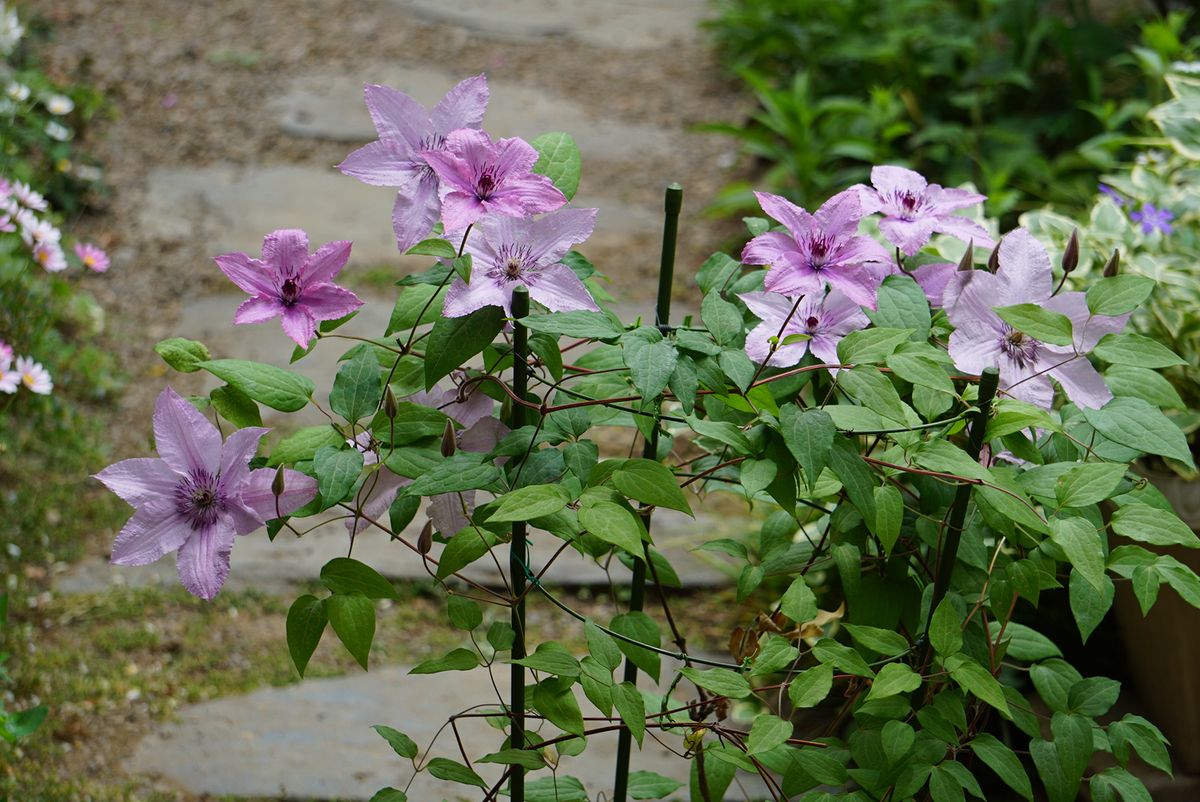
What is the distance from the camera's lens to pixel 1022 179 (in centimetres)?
328

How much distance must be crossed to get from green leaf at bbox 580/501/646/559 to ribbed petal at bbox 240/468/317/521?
241mm

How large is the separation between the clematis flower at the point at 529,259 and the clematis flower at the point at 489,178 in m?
0.02

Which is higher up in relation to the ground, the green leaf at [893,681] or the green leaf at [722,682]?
the green leaf at [893,681]

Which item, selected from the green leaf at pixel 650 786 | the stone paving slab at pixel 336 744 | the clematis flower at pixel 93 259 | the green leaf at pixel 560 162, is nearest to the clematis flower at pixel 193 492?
the green leaf at pixel 560 162

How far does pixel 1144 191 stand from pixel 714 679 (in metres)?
1.66

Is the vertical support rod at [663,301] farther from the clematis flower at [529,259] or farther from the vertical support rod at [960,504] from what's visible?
the vertical support rod at [960,504]

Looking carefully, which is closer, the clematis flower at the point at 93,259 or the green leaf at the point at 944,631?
the green leaf at the point at 944,631

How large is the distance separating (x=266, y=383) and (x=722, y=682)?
46 cm

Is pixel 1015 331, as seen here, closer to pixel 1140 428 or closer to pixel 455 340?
pixel 1140 428

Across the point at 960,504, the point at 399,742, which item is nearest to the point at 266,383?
the point at 399,742

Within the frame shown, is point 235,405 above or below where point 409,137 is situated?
below

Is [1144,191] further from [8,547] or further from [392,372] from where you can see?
[8,547]

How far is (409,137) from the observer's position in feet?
3.30

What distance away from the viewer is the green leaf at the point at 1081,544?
93 centimetres
